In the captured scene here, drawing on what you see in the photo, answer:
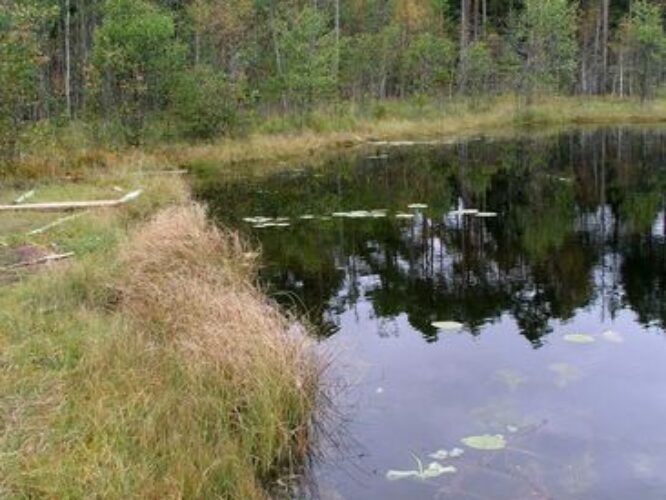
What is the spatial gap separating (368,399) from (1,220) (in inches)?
351

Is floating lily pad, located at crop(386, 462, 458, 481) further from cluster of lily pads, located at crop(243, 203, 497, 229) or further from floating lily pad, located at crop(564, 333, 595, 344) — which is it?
cluster of lily pads, located at crop(243, 203, 497, 229)

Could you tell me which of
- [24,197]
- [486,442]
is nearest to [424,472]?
[486,442]

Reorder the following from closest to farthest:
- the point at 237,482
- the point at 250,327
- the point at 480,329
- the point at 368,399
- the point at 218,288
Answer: the point at 237,482, the point at 250,327, the point at 368,399, the point at 218,288, the point at 480,329

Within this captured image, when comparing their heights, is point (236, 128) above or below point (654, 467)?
above

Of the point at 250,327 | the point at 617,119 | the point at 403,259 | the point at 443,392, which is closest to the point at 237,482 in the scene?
the point at 250,327

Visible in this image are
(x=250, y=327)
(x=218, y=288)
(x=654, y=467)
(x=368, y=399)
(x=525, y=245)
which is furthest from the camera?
(x=525, y=245)

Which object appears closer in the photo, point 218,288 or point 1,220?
point 218,288

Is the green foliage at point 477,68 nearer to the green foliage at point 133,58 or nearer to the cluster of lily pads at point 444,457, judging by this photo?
the green foliage at point 133,58

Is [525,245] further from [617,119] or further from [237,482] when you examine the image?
[617,119]

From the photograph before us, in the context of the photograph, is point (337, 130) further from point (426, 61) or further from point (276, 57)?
point (426, 61)

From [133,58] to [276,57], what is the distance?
33.9 feet

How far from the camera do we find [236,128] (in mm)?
30578

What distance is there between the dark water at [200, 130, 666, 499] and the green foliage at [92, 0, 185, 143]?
5869mm

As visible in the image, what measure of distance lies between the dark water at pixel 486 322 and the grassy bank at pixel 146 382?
2.29ft
